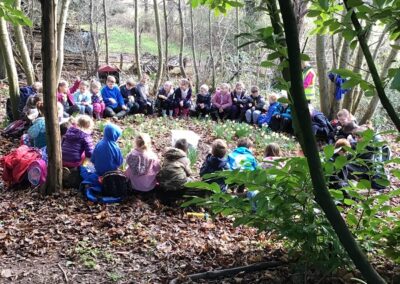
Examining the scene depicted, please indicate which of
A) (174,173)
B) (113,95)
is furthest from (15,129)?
(174,173)

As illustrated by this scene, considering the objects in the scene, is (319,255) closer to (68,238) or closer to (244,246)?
(244,246)

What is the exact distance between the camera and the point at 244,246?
4152mm

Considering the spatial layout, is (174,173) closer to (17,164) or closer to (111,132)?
(111,132)

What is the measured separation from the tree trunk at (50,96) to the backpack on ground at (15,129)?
3064 millimetres

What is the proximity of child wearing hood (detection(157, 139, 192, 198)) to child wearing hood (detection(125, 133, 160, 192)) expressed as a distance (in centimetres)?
13

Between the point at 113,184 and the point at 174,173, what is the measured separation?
0.82 meters

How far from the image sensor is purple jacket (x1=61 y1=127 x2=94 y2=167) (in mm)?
6016

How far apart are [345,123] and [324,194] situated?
6770 millimetres

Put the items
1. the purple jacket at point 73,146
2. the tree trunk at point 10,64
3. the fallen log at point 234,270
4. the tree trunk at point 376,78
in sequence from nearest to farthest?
1. the tree trunk at point 376,78
2. the fallen log at point 234,270
3. the purple jacket at point 73,146
4. the tree trunk at point 10,64

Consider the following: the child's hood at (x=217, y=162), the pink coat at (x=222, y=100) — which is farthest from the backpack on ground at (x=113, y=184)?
the pink coat at (x=222, y=100)

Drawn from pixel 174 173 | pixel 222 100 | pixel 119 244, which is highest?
pixel 222 100

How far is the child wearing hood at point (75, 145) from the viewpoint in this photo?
6.02 m

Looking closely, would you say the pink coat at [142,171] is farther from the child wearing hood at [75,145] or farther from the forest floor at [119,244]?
the child wearing hood at [75,145]

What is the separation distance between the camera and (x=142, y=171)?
5.67m
